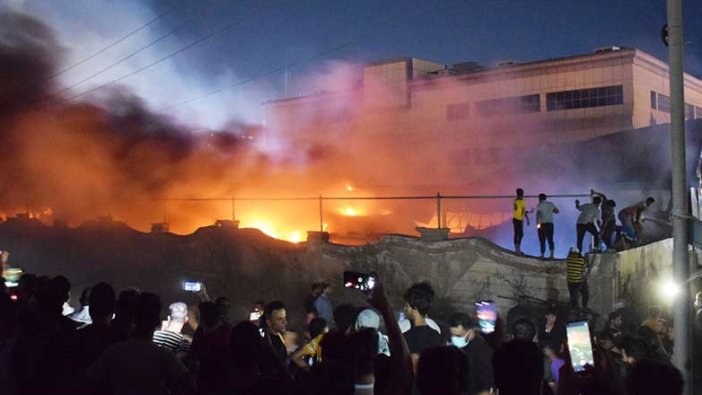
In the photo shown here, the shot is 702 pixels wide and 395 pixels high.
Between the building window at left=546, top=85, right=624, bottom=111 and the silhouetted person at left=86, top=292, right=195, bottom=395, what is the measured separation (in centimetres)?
3200

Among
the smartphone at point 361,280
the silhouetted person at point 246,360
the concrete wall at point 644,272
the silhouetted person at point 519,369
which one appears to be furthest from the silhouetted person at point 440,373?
the concrete wall at point 644,272

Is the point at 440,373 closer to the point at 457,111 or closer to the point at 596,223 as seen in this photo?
the point at 596,223

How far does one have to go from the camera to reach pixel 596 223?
1428 centimetres

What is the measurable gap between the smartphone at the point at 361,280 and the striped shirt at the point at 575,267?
320 inches

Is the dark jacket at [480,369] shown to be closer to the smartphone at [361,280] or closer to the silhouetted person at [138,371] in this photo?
the smartphone at [361,280]

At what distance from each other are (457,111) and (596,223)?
22599 mm

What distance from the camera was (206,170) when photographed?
28312 millimetres

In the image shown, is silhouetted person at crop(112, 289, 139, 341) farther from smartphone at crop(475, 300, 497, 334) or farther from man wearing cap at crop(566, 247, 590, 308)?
man wearing cap at crop(566, 247, 590, 308)

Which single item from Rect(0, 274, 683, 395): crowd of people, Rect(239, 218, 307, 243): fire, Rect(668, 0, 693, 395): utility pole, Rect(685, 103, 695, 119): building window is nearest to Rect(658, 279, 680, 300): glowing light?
Rect(668, 0, 693, 395): utility pole

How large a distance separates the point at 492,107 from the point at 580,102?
417 centimetres

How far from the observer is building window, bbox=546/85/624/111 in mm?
33031

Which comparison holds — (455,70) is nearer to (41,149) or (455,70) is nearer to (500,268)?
(41,149)

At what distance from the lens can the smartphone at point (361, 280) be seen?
4195mm

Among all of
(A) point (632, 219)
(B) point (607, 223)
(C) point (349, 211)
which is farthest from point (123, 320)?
(C) point (349, 211)
